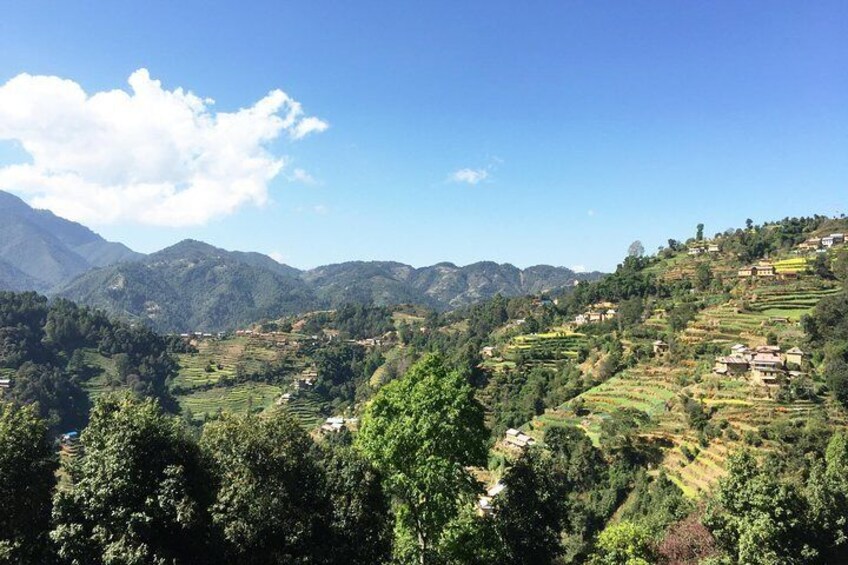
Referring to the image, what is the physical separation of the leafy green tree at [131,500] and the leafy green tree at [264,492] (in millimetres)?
760

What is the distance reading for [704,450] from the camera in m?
37.4

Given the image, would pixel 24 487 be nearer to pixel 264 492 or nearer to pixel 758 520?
pixel 264 492

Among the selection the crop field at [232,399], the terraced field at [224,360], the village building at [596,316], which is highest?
the village building at [596,316]

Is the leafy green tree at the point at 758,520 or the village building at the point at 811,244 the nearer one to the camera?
the leafy green tree at the point at 758,520

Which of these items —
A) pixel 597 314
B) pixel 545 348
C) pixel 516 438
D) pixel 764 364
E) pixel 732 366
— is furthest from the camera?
pixel 597 314

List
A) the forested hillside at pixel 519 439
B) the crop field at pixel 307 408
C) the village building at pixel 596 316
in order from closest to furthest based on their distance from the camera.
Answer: the forested hillside at pixel 519 439 → the village building at pixel 596 316 → the crop field at pixel 307 408

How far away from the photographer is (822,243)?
7931 cm

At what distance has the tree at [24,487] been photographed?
1222 centimetres

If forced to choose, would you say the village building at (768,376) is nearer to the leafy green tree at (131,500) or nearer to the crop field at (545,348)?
the crop field at (545,348)

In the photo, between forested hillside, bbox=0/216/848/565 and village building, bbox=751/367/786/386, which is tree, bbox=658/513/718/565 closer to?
forested hillside, bbox=0/216/848/565

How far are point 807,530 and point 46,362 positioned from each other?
118m

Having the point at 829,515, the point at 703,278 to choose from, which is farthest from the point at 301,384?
the point at 829,515

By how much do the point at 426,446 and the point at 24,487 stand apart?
1051cm

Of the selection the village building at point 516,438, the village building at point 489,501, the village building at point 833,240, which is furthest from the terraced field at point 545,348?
the village building at point 833,240
